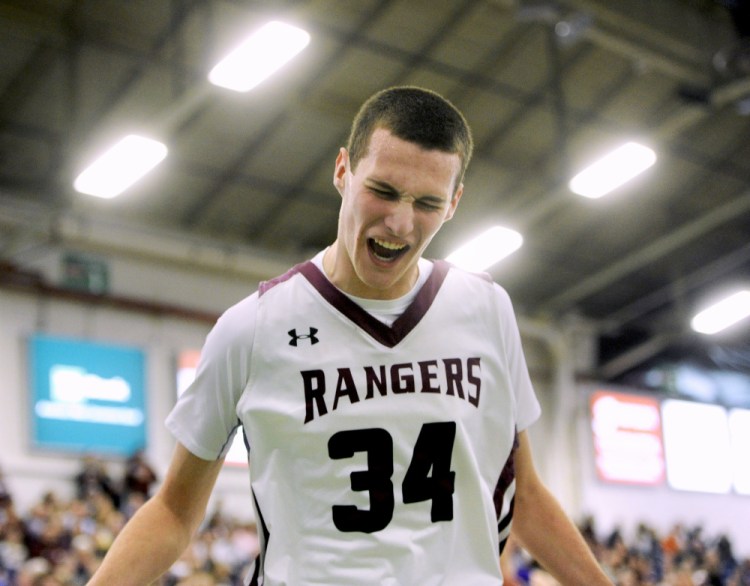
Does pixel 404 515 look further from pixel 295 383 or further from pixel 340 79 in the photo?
pixel 340 79

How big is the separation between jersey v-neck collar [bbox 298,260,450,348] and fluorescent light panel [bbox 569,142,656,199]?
1161 centimetres

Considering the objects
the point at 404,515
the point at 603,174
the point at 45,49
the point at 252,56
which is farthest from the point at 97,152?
the point at 404,515

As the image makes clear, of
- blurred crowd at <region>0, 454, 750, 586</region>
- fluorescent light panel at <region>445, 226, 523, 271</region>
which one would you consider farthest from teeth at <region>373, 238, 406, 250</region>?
fluorescent light panel at <region>445, 226, 523, 271</region>

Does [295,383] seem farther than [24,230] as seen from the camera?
No

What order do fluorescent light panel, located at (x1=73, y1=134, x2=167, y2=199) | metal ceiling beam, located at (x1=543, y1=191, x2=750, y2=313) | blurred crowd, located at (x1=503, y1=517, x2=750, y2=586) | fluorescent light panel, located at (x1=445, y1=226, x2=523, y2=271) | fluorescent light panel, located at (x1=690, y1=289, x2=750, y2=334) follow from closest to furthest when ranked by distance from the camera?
fluorescent light panel, located at (x1=73, y1=134, x2=167, y2=199)
fluorescent light panel, located at (x1=445, y1=226, x2=523, y2=271)
blurred crowd, located at (x1=503, y1=517, x2=750, y2=586)
metal ceiling beam, located at (x1=543, y1=191, x2=750, y2=313)
fluorescent light panel, located at (x1=690, y1=289, x2=750, y2=334)

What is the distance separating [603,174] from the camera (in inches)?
557

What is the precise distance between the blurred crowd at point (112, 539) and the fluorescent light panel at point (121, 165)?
3.65 metres

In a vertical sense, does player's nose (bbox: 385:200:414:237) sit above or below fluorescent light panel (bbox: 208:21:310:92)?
below

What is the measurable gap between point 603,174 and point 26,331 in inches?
306

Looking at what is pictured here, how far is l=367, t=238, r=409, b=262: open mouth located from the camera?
249 centimetres

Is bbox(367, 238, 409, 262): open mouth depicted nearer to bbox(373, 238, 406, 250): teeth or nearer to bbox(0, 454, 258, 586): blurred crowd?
bbox(373, 238, 406, 250): teeth

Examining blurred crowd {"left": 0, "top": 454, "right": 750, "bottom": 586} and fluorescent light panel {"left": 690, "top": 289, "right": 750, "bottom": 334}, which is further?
fluorescent light panel {"left": 690, "top": 289, "right": 750, "bottom": 334}

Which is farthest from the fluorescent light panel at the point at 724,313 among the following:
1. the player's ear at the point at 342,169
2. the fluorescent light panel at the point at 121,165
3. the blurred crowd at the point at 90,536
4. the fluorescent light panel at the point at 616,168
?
the player's ear at the point at 342,169


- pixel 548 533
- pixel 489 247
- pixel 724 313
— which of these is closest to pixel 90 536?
→ pixel 489 247
